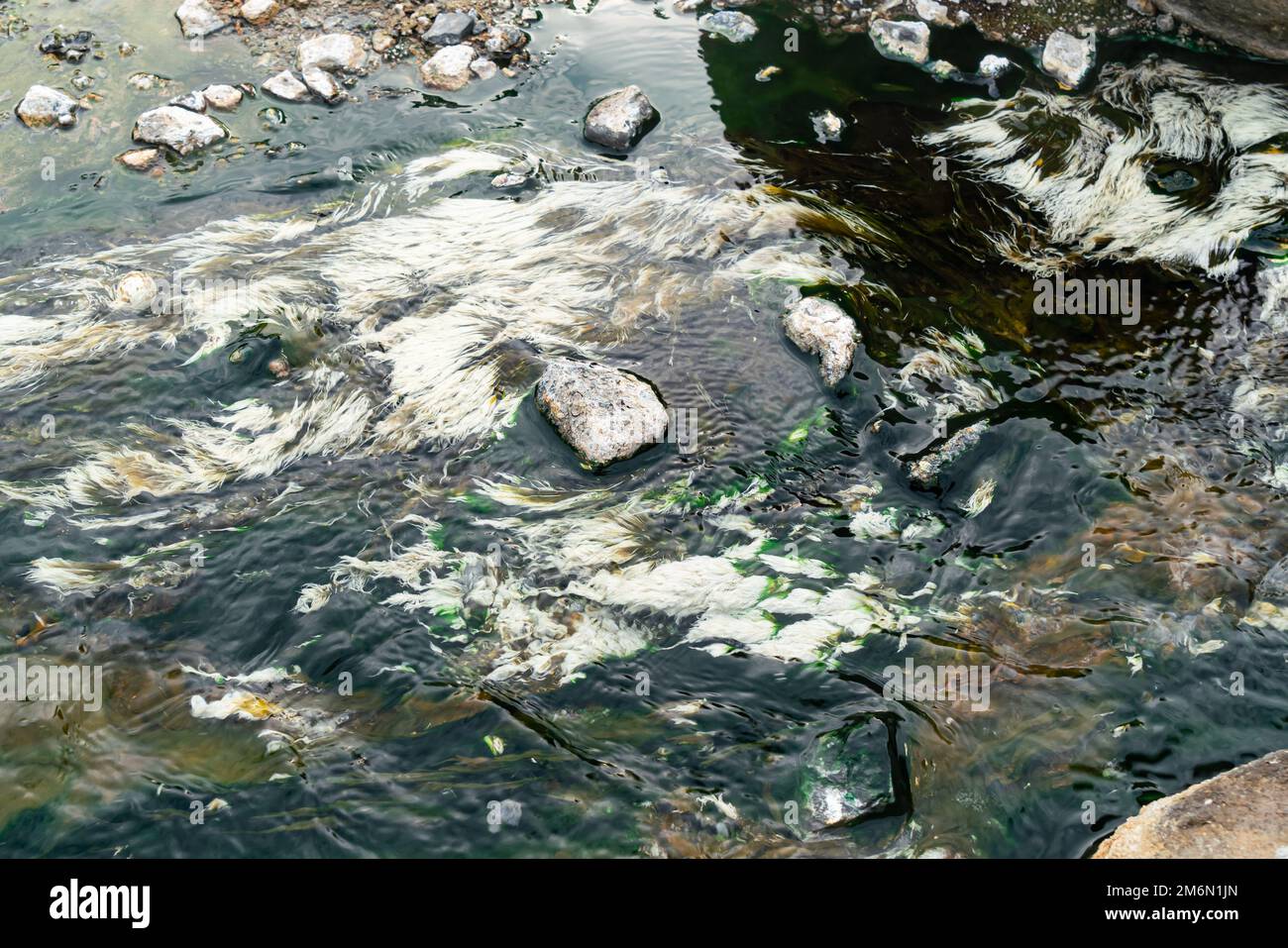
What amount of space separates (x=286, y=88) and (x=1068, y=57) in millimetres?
6616

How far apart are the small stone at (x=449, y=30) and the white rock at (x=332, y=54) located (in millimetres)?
665

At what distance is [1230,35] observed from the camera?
7020mm

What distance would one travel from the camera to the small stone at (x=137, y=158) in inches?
259

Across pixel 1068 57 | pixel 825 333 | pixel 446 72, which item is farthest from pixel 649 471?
pixel 1068 57

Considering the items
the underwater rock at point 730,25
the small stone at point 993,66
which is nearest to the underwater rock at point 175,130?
the underwater rock at point 730,25

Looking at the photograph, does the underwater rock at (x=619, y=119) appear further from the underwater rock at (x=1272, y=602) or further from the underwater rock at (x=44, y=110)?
the underwater rock at (x=1272, y=602)

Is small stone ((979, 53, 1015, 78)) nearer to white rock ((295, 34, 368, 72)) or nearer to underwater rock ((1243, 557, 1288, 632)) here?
underwater rock ((1243, 557, 1288, 632))

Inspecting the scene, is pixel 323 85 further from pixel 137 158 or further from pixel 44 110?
pixel 44 110

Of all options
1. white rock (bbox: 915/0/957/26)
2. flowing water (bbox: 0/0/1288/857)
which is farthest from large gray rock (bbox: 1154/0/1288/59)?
white rock (bbox: 915/0/957/26)

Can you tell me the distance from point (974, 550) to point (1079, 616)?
0.59m

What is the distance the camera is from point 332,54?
287 inches
